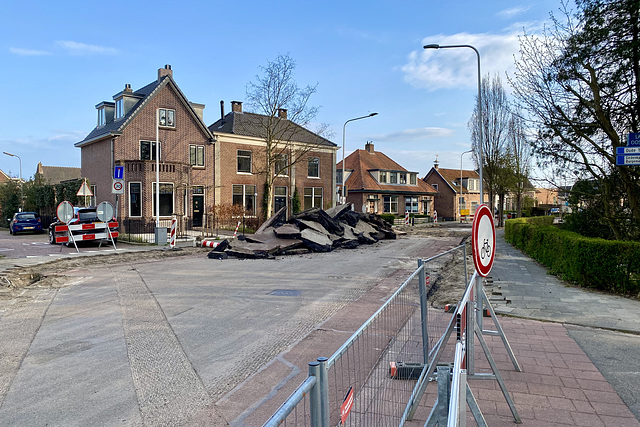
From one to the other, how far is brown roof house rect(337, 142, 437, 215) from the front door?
20218 mm

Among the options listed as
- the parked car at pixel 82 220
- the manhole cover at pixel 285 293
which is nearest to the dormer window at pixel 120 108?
the parked car at pixel 82 220

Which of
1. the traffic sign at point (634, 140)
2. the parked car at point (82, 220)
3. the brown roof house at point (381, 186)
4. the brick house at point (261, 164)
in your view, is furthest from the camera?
the brown roof house at point (381, 186)

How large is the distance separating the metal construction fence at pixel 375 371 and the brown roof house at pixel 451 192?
5420 centimetres

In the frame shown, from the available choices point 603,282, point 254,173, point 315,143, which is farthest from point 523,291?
point 315,143

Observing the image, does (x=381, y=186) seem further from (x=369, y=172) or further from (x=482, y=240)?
(x=482, y=240)

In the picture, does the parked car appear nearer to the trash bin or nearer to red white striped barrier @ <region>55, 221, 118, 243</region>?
red white striped barrier @ <region>55, 221, 118, 243</region>

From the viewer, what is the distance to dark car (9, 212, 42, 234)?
28953 mm

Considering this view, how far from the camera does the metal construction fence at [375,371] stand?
186cm

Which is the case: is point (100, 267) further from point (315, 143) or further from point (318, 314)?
point (315, 143)

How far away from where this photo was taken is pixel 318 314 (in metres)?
7.63

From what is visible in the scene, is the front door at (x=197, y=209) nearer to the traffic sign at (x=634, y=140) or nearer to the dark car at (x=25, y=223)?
the dark car at (x=25, y=223)

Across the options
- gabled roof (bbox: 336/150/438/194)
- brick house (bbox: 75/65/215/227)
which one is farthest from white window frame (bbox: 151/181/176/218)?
gabled roof (bbox: 336/150/438/194)

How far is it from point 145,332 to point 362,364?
449cm

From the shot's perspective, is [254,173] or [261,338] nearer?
[261,338]
